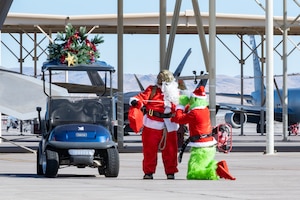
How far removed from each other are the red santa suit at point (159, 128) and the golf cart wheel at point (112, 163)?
593mm

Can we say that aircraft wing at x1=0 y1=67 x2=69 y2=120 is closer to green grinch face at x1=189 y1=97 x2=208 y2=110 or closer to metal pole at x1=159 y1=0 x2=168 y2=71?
metal pole at x1=159 y1=0 x2=168 y2=71

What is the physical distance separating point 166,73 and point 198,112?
939 mm

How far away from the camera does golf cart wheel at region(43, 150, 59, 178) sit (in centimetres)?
1906

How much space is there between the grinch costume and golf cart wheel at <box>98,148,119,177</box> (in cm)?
131

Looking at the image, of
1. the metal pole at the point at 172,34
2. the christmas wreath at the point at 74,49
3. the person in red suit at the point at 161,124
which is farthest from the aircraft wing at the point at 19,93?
the person in red suit at the point at 161,124

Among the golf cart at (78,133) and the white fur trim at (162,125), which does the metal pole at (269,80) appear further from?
the white fur trim at (162,125)

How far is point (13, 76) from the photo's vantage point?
36.8 m

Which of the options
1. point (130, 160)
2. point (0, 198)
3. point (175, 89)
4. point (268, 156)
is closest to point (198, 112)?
point (175, 89)

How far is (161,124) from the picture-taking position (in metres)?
18.9

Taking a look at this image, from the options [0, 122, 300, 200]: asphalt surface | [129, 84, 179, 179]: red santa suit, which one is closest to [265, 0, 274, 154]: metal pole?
[0, 122, 300, 200]: asphalt surface

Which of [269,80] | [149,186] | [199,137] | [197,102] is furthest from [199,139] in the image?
[269,80]

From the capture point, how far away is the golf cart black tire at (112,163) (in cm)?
1917

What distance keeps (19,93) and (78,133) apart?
18126 mm

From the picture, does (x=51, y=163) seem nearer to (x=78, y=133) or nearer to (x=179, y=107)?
(x=78, y=133)
